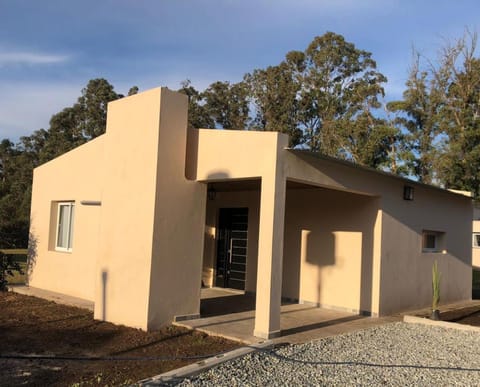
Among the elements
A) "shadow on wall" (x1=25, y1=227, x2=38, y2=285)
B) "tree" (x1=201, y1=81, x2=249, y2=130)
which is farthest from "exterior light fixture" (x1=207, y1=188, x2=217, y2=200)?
"tree" (x1=201, y1=81, x2=249, y2=130)

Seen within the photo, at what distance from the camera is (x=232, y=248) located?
42.2 ft

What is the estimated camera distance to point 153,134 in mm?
8086

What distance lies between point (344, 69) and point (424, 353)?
22873mm

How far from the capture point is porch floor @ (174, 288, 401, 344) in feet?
24.7

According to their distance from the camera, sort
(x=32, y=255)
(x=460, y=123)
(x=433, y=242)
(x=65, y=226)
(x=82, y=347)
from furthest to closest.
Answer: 1. (x=460, y=123)
2. (x=433, y=242)
3. (x=32, y=255)
4. (x=65, y=226)
5. (x=82, y=347)

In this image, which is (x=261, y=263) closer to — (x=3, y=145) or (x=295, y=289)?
(x=295, y=289)

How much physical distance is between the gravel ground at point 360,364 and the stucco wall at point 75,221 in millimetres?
5478

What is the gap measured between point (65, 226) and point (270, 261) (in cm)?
660

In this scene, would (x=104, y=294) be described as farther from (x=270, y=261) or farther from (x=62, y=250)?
(x=62, y=250)

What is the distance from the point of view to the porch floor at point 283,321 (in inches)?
296

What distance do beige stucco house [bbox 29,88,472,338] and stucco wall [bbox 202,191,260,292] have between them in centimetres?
4

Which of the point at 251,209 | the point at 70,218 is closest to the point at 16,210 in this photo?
the point at 70,218

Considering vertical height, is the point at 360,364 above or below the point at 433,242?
below

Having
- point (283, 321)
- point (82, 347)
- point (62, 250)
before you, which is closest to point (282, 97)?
point (62, 250)
